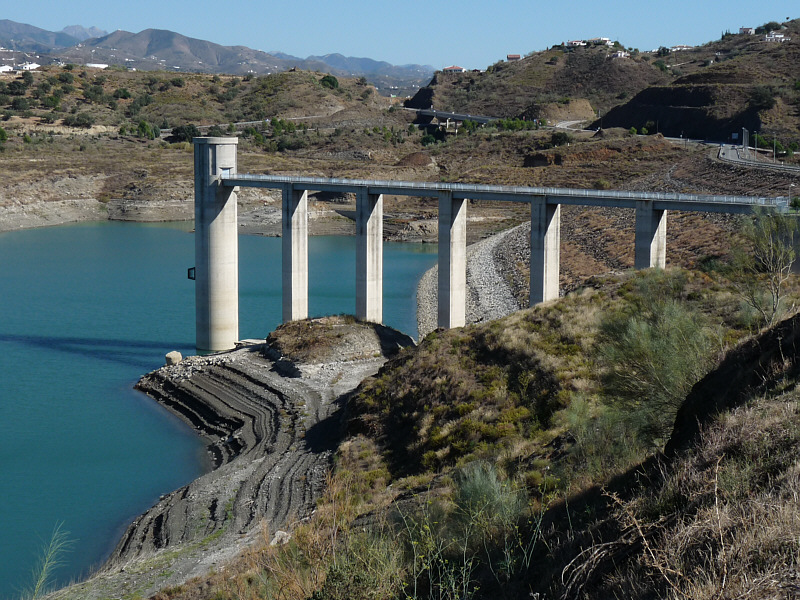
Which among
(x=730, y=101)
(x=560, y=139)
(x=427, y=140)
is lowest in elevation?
(x=560, y=139)

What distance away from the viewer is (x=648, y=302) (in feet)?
55.0

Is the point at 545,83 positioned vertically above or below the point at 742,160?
above

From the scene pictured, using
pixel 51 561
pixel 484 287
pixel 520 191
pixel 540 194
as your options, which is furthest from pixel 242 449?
pixel 484 287

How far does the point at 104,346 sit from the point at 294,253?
280 inches

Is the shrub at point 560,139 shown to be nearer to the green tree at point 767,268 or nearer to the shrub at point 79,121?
the shrub at point 79,121

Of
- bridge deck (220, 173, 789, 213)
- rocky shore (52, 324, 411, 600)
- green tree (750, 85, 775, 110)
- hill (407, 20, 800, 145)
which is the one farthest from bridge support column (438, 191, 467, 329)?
green tree (750, 85, 775, 110)

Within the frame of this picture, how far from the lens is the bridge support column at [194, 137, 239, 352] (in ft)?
108

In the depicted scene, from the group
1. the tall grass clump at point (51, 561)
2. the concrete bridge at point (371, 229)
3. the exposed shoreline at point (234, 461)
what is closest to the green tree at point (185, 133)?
the concrete bridge at point (371, 229)

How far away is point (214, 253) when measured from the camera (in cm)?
3306

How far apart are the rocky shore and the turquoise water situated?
0.77 meters

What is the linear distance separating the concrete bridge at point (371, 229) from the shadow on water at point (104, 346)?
176 centimetres

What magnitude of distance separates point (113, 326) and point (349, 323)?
33.3 ft

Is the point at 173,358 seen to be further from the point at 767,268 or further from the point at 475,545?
the point at 475,545

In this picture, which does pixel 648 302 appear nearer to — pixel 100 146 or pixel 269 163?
pixel 269 163
